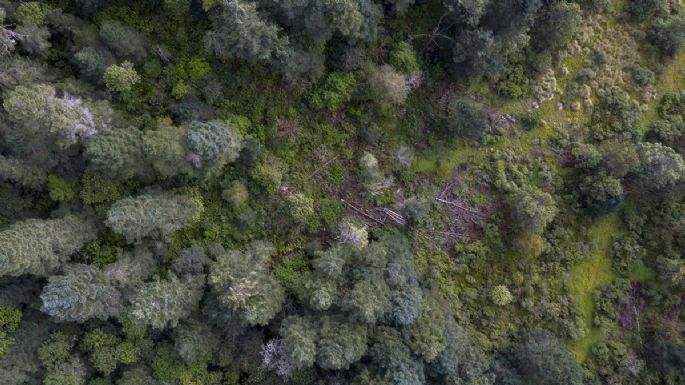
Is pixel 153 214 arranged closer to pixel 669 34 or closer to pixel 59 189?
pixel 59 189

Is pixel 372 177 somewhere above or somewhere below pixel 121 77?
below

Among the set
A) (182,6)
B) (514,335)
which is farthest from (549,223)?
(182,6)

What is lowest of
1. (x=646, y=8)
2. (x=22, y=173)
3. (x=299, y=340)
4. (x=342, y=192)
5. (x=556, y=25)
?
(x=299, y=340)

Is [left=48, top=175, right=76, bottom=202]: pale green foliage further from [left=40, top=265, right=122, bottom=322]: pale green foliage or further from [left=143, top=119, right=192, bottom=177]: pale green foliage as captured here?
[left=143, top=119, right=192, bottom=177]: pale green foliage

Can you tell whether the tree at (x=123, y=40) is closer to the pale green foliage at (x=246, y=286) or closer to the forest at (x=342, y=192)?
the forest at (x=342, y=192)

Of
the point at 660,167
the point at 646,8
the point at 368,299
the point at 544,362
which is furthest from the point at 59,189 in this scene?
the point at 646,8

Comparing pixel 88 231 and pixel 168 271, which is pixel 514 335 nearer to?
pixel 168 271

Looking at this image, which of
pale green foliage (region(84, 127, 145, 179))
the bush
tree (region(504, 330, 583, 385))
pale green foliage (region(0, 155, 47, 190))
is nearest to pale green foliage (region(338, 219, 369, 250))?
the bush
